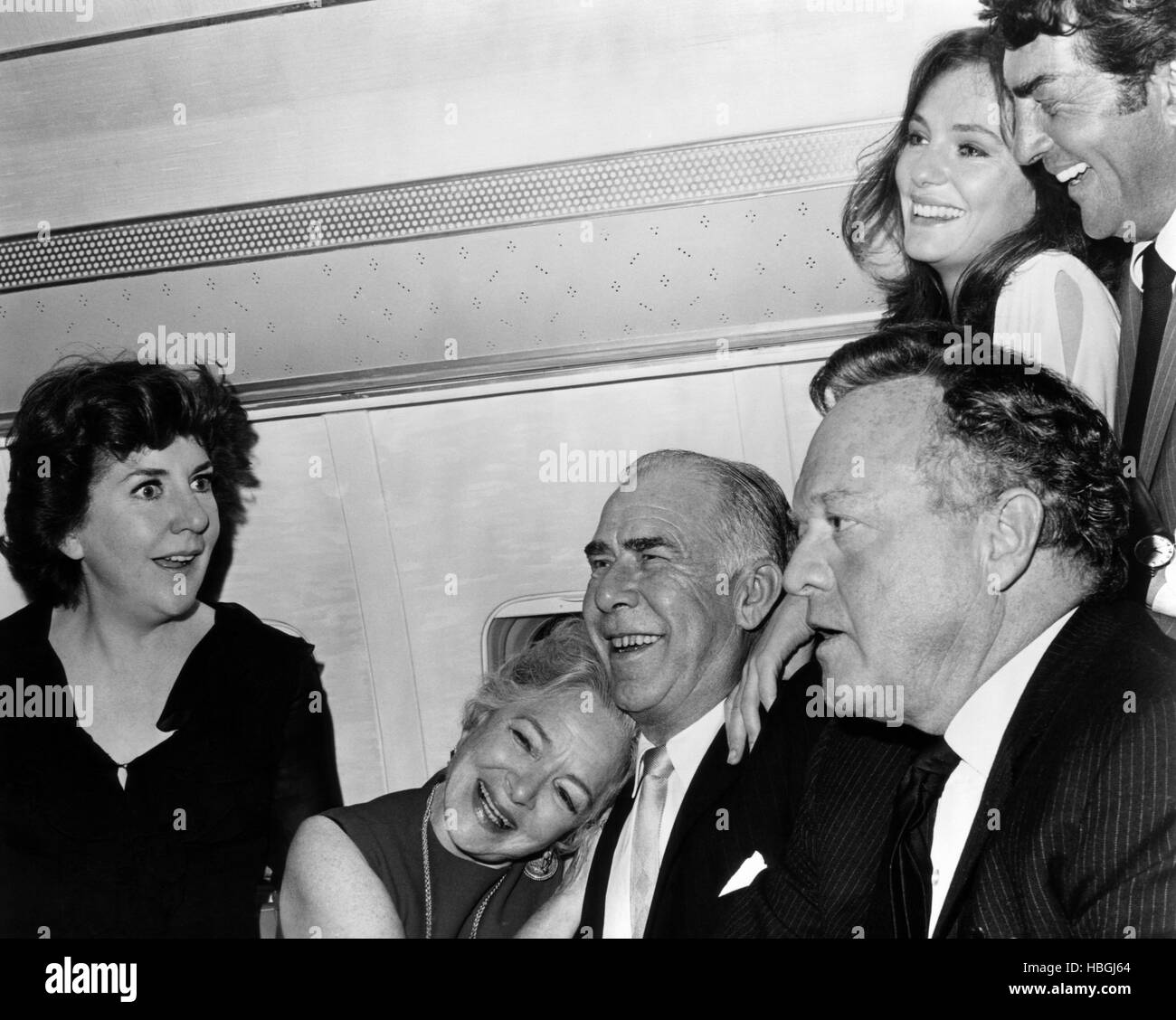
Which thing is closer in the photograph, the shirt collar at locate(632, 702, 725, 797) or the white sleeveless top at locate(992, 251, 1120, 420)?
the white sleeveless top at locate(992, 251, 1120, 420)

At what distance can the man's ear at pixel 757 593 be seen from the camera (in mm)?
2514

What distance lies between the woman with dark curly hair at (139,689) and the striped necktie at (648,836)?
2.17 ft

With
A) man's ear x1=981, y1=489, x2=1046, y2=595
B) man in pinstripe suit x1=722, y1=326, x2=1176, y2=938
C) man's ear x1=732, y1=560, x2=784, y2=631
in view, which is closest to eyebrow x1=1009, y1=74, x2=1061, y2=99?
man in pinstripe suit x1=722, y1=326, x2=1176, y2=938

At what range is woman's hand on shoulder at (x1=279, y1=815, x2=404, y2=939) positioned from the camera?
2502mm

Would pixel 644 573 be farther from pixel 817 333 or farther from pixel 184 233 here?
pixel 184 233

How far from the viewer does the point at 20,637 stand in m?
2.86

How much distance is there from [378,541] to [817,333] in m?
0.98

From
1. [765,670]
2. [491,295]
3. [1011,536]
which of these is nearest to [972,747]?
[1011,536]

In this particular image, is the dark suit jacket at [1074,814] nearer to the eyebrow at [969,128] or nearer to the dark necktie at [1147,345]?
the dark necktie at [1147,345]

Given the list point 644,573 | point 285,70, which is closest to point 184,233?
point 285,70
